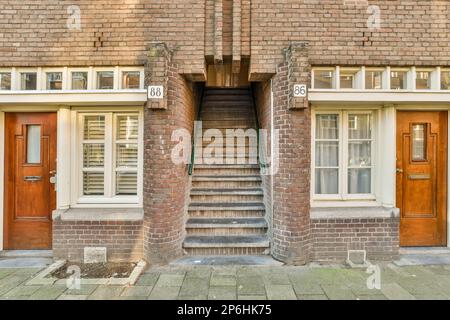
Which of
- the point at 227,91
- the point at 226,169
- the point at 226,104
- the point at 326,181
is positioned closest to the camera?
the point at 326,181

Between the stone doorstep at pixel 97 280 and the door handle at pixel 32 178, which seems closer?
the stone doorstep at pixel 97 280

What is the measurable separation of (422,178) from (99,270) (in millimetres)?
5448

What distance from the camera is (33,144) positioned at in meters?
4.69

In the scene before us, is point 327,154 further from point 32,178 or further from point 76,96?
point 32,178

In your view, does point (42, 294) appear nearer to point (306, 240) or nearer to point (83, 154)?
point (83, 154)

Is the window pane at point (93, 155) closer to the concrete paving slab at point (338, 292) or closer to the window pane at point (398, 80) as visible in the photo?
the concrete paving slab at point (338, 292)

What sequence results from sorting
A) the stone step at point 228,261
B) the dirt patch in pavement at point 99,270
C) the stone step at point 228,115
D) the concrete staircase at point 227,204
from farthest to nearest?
1. the stone step at point 228,115
2. the concrete staircase at point 227,204
3. the stone step at point 228,261
4. the dirt patch in pavement at point 99,270

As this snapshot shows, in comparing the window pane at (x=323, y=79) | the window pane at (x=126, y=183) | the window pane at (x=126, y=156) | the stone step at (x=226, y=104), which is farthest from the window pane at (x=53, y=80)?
the window pane at (x=323, y=79)

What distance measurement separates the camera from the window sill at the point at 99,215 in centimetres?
437

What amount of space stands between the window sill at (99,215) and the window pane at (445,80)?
5.32 metres

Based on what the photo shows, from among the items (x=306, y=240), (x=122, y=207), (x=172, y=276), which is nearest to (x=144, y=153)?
(x=122, y=207)

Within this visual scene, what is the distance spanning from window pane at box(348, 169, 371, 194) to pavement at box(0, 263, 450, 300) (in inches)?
47.6

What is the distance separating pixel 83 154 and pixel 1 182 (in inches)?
56.6

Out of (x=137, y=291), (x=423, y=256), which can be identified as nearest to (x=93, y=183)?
(x=137, y=291)
